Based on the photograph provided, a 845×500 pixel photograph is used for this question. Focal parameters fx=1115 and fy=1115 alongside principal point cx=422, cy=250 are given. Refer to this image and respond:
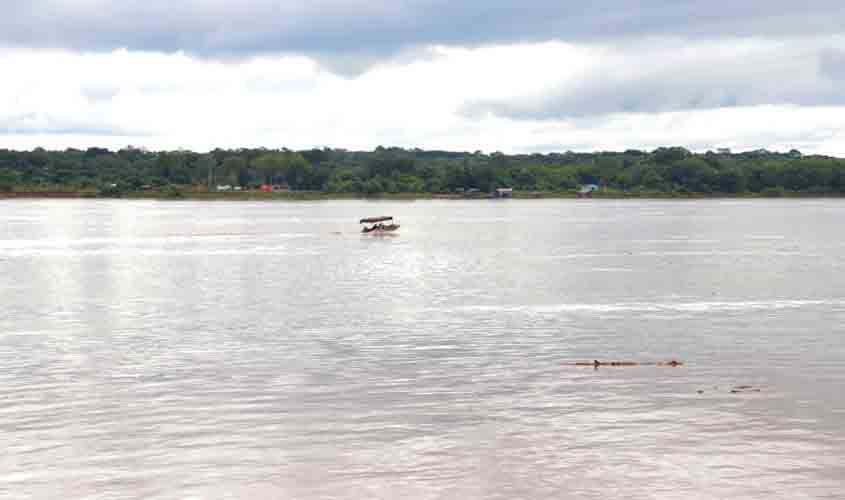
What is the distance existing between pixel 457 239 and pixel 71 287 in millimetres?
61641

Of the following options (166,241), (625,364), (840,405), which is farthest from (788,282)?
(166,241)

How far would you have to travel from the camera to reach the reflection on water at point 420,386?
66.1 feet

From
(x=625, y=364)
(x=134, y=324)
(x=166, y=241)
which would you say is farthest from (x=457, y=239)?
(x=625, y=364)

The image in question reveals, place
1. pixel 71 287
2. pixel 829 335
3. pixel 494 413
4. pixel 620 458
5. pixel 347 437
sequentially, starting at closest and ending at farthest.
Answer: pixel 620 458 → pixel 347 437 → pixel 494 413 → pixel 829 335 → pixel 71 287

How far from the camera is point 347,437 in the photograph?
22953 millimetres

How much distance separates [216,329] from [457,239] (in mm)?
76747

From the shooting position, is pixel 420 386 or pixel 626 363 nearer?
pixel 420 386

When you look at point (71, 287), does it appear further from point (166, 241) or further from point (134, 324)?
point (166, 241)

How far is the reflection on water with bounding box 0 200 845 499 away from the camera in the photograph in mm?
20141

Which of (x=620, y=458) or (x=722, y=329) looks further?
(x=722, y=329)

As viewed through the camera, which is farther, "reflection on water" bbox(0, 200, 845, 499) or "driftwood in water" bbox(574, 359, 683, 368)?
"driftwood in water" bbox(574, 359, 683, 368)

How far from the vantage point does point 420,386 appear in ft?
94.7

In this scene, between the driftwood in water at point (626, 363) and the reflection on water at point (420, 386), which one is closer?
the reflection on water at point (420, 386)

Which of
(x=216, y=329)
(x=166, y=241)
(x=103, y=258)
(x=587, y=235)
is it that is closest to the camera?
(x=216, y=329)
